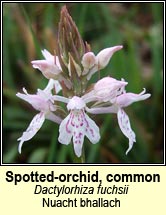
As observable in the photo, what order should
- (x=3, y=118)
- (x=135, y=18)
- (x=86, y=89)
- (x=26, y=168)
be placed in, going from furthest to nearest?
(x=135, y=18)
(x=3, y=118)
(x=26, y=168)
(x=86, y=89)

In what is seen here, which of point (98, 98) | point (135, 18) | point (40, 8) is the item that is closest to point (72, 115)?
point (98, 98)

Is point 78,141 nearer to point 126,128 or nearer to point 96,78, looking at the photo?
point 126,128

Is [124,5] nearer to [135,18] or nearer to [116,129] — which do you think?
[135,18]

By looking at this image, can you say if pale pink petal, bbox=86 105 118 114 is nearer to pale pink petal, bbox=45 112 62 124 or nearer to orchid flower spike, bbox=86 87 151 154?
orchid flower spike, bbox=86 87 151 154

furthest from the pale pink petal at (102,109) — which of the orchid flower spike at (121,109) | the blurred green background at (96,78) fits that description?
the blurred green background at (96,78)

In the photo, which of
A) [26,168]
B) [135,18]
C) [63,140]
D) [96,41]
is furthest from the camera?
[135,18]

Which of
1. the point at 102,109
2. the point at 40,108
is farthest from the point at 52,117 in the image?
the point at 102,109

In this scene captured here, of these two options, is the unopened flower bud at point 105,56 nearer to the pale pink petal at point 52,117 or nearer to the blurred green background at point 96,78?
the pale pink petal at point 52,117
